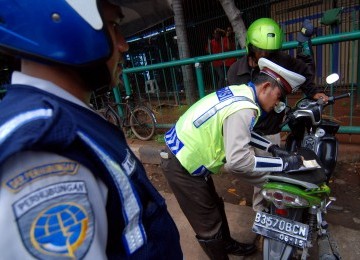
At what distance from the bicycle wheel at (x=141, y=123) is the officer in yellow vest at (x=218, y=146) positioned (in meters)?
3.07

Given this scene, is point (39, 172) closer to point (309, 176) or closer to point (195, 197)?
point (309, 176)

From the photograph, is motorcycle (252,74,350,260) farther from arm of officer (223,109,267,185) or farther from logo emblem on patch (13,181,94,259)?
logo emblem on patch (13,181,94,259)

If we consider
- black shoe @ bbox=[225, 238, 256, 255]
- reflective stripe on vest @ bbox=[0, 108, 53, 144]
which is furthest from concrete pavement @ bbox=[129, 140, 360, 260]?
reflective stripe on vest @ bbox=[0, 108, 53, 144]

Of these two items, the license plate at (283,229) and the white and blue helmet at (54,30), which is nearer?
the white and blue helmet at (54,30)

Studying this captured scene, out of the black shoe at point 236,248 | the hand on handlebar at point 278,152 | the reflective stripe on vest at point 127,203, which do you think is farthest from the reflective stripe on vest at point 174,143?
the reflective stripe on vest at point 127,203

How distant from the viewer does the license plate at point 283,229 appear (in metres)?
1.89

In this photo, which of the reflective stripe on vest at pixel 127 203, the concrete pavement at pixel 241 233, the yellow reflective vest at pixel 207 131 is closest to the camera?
the reflective stripe on vest at pixel 127 203

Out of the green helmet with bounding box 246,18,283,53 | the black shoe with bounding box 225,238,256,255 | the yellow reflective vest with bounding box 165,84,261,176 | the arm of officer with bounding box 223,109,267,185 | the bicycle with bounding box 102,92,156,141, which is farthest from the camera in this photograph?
the bicycle with bounding box 102,92,156,141

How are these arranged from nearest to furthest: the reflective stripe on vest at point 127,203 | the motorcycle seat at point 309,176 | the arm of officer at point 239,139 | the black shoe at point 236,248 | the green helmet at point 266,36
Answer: the reflective stripe on vest at point 127,203 < the motorcycle seat at point 309,176 < the arm of officer at point 239,139 < the black shoe at point 236,248 < the green helmet at point 266,36

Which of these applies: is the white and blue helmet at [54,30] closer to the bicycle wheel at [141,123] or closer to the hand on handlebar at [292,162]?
the hand on handlebar at [292,162]

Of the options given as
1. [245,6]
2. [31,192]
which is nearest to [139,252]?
[31,192]

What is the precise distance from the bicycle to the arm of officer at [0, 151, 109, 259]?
4.72 metres

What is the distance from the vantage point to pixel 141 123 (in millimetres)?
5574

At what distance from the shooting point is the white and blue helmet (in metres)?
0.75
